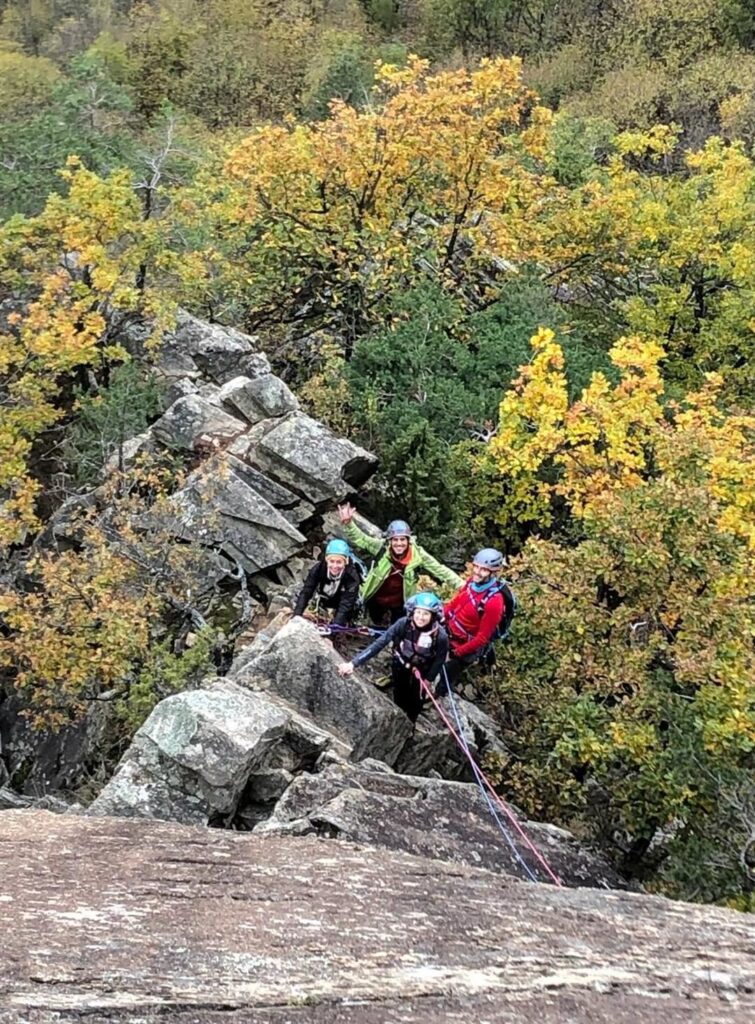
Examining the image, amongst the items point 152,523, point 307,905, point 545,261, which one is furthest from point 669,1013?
point 545,261

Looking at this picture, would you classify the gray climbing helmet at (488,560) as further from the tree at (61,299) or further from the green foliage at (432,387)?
the tree at (61,299)

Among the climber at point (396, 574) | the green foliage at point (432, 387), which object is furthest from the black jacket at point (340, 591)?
the green foliage at point (432, 387)

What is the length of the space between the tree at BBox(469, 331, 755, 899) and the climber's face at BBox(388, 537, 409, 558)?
2.12 metres

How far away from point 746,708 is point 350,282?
14.7m

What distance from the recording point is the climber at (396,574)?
11570 mm

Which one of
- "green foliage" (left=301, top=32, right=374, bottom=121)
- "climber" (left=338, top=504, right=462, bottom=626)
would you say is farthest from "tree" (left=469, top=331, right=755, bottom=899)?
"green foliage" (left=301, top=32, right=374, bottom=121)

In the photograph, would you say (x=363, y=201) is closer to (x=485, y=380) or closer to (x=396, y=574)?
(x=485, y=380)

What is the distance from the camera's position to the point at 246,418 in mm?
17281

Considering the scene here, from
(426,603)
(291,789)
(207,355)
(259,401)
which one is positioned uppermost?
(426,603)

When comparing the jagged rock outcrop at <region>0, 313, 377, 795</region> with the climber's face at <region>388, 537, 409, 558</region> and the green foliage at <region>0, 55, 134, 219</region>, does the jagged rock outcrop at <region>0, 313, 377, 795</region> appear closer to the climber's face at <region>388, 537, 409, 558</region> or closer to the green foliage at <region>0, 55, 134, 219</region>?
the climber's face at <region>388, 537, 409, 558</region>

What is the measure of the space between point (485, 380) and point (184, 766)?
1162cm

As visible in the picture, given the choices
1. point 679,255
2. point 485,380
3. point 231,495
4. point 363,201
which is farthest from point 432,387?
point 679,255

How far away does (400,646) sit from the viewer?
10.6m

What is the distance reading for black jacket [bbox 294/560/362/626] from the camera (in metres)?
11.3
